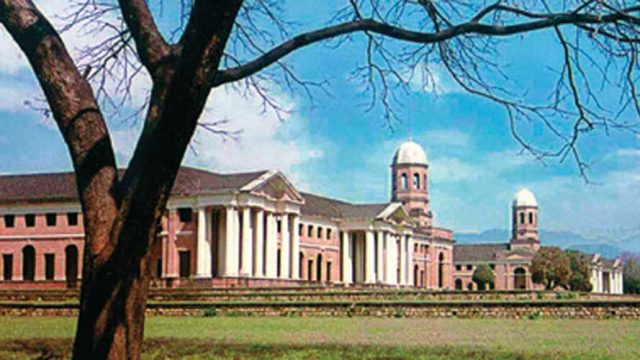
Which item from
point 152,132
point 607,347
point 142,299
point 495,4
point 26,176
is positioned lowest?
point 607,347

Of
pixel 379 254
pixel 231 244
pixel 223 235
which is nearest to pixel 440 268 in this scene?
pixel 379 254

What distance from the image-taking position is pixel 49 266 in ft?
227

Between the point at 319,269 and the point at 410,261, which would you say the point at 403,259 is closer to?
the point at 410,261

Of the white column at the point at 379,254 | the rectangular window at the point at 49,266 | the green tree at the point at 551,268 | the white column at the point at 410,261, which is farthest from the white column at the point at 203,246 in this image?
the green tree at the point at 551,268

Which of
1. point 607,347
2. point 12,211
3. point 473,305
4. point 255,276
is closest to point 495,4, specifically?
point 607,347

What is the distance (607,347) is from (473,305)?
1300 centimetres

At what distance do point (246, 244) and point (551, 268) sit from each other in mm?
33386

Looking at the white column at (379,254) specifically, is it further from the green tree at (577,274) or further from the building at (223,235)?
the green tree at (577,274)

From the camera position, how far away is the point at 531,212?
122m

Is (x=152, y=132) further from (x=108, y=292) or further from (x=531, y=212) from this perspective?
(x=531, y=212)

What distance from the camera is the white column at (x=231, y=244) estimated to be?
212 ft

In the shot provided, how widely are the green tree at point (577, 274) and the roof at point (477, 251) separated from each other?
93.0 ft

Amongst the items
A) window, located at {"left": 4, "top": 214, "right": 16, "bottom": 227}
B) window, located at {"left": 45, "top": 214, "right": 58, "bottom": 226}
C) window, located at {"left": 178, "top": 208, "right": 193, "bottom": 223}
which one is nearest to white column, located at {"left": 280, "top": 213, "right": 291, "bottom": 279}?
window, located at {"left": 178, "top": 208, "right": 193, "bottom": 223}

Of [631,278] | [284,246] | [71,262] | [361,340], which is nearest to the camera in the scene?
[361,340]
